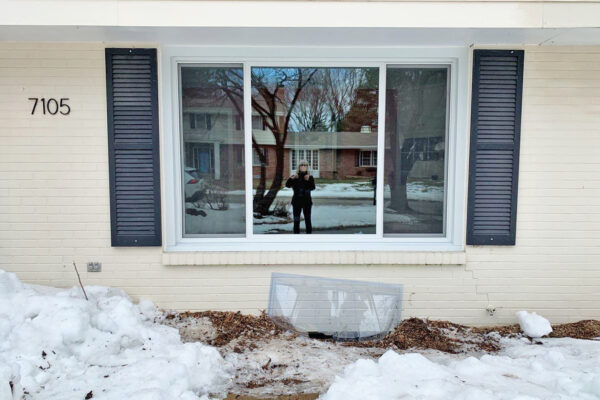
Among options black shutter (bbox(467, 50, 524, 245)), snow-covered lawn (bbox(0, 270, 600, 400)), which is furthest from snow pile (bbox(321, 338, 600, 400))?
black shutter (bbox(467, 50, 524, 245))

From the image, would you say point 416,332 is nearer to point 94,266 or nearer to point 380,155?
point 380,155

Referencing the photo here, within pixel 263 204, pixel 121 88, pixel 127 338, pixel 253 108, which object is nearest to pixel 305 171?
pixel 263 204

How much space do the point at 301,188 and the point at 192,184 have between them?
1.13 m

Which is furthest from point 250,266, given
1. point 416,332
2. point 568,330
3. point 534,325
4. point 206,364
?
point 568,330

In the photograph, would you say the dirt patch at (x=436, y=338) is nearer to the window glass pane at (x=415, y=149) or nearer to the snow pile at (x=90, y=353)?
the window glass pane at (x=415, y=149)

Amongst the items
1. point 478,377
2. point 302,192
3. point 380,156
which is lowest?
point 478,377

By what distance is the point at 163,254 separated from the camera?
3.97 metres

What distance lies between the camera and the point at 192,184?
423 centimetres

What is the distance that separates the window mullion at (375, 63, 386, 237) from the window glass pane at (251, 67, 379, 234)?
0.17 ft

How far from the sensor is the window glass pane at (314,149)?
13.9 ft

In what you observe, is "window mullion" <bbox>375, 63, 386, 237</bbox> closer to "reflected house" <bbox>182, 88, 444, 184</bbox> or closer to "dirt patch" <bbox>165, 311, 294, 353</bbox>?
"reflected house" <bbox>182, 88, 444, 184</bbox>

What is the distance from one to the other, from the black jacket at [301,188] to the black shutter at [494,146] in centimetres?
159

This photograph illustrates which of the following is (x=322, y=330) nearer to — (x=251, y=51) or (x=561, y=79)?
(x=251, y=51)

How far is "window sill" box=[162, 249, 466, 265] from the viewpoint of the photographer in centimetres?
398
